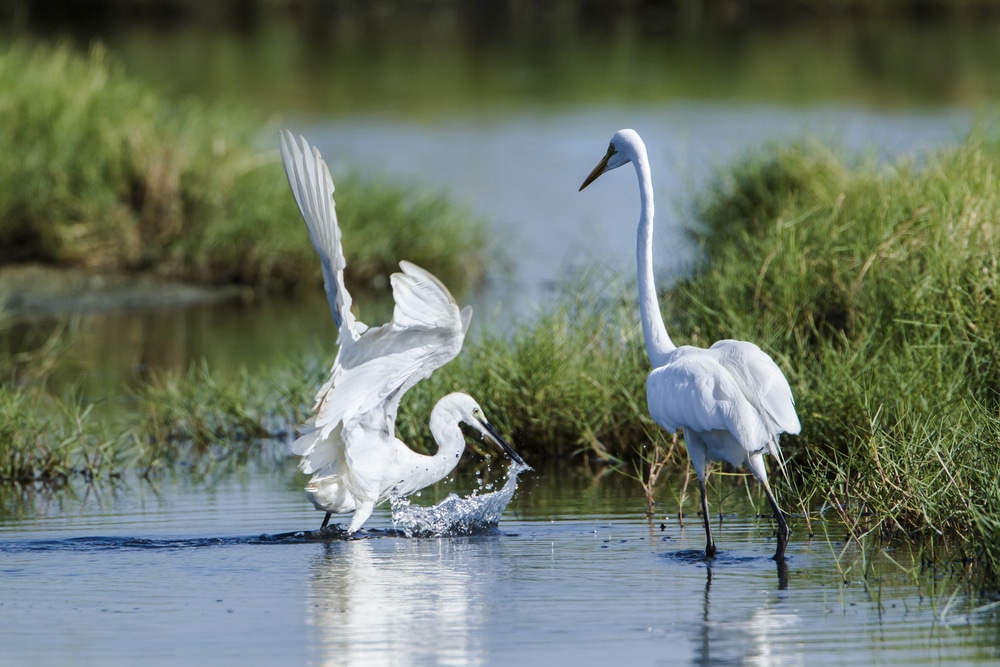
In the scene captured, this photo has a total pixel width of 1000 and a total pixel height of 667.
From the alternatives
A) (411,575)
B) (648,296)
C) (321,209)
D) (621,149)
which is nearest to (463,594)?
(411,575)

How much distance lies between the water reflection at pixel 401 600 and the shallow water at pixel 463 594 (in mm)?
12

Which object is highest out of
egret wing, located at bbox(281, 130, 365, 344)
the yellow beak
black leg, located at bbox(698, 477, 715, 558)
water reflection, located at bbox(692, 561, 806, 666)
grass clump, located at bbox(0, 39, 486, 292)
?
grass clump, located at bbox(0, 39, 486, 292)

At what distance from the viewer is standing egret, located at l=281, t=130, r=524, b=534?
19.2 feet

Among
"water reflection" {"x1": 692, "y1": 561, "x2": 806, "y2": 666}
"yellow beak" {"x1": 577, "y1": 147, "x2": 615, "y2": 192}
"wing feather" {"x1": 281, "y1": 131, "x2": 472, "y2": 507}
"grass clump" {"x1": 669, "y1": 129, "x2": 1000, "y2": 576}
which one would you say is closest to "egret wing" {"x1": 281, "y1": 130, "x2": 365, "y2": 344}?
"wing feather" {"x1": 281, "y1": 131, "x2": 472, "y2": 507}

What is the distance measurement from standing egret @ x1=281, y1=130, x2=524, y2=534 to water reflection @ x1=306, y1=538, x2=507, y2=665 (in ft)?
0.88

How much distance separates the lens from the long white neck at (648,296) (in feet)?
20.4

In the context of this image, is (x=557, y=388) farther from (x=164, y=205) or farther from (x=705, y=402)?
(x=164, y=205)

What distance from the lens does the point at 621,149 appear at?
666cm

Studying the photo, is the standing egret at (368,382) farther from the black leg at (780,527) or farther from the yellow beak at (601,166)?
the black leg at (780,527)

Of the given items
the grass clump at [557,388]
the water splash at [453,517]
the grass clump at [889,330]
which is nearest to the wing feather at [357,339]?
the water splash at [453,517]

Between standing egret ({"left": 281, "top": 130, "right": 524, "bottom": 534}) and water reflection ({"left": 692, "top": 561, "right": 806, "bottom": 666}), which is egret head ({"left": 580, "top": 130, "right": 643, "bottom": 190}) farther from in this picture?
water reflection ({"left": 692, "top": 561, "right": 806, "bottom": 666})

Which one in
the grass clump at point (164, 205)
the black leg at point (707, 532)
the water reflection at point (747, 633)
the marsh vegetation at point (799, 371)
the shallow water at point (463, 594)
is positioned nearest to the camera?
the water reflection at point (747, 633)

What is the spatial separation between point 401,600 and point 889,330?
317 centimetres

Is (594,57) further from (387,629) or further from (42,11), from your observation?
(387,629)
